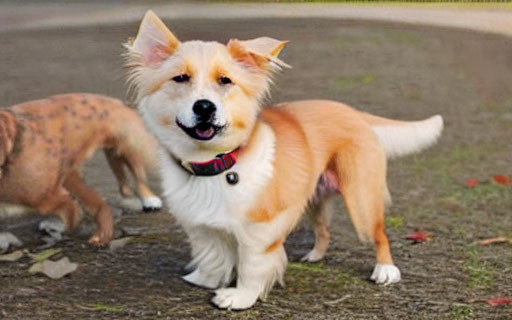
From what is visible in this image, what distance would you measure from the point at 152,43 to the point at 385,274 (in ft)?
4.67

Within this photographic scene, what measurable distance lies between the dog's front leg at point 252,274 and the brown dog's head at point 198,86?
1.45 ft

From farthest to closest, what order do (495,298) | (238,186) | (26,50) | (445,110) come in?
(26,50)
(445,110)
(495,298)
(238,186)

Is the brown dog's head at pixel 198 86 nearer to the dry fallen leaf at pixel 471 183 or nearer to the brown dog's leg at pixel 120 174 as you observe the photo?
the brown dog's leg at pixel 120 174

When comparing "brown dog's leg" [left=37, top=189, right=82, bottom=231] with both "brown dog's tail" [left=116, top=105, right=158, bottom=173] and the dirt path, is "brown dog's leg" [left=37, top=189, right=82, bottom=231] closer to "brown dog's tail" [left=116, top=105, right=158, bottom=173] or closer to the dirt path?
the dirt path

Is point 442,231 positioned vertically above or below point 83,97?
below

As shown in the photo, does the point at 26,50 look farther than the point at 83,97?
Yes

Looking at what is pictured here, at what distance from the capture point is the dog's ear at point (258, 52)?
3256mm

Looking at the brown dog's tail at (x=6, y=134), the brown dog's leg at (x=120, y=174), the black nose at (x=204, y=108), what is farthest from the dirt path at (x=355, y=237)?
the black nose at (x=204, y=108)

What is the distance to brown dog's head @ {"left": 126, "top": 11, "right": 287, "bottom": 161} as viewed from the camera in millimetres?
3129

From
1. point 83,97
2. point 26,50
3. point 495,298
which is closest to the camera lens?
point 495,298

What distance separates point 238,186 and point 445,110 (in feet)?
17.0

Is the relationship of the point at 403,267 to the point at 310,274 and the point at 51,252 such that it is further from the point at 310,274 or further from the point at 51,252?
the point at 51,252

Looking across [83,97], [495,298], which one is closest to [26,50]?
[83,97]

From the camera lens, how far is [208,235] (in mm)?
3521
